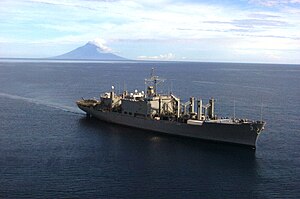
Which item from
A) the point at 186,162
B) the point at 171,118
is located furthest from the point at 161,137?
the point at 186,162

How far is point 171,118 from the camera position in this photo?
222 ft

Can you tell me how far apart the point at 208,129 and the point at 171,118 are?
8.36 metres

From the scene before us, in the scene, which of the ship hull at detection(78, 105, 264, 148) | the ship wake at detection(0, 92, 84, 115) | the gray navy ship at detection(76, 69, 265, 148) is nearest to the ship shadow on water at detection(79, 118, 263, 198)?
the ship hull at detection(78, 105, 264, 148)

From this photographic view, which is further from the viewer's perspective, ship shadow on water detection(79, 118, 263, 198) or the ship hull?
the ship hull

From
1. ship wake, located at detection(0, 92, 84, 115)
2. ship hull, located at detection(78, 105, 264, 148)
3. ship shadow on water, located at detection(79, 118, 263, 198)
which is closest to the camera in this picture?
ship shadow on water, located at detection(79, 118, 263, 198)

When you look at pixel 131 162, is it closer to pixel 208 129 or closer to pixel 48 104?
pixel 208 129

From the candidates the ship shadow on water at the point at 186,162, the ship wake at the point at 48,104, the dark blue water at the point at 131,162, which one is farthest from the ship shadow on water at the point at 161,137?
the ship wake at the point at 48,104

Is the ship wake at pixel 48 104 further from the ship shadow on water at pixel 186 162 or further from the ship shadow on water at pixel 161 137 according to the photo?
the ship shadow on water at pixel 186 162

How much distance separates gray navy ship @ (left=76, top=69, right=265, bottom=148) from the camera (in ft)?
195

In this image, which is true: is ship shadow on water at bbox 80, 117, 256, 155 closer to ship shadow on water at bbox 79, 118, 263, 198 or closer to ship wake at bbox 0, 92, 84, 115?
ship shadow on water at bbox 79, 118, 263, 198

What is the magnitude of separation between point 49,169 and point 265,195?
24864mm

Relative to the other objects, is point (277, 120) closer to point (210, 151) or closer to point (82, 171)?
point (210, 151)

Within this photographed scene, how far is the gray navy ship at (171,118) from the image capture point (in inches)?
2344

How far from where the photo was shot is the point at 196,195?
39.3 m
